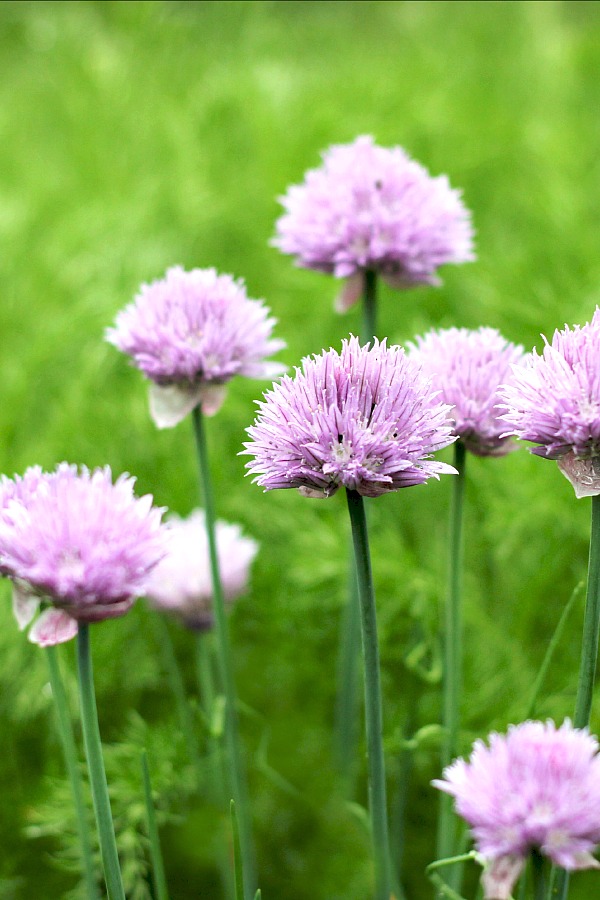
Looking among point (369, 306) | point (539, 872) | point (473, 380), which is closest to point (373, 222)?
point (369, 306)

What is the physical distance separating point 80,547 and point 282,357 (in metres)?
0.72

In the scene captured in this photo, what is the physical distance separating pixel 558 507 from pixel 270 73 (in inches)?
38.0

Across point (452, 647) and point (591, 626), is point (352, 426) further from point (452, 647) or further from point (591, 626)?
point (452, 647)

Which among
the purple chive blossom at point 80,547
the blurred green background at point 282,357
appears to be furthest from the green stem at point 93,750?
the blurred green background at point 282,357

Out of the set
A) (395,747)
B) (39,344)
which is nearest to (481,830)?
(395,747)

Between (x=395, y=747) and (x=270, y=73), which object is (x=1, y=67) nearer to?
(x=270, y=73)

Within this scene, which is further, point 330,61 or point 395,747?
point 330,61

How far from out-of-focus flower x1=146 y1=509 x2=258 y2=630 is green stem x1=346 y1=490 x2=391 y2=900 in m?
0.29

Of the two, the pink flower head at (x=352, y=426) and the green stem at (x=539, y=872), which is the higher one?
the pink flower head at (x=352, y=426)

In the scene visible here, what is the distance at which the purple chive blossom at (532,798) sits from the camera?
32 centimetres

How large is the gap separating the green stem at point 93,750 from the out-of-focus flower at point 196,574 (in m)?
0.31

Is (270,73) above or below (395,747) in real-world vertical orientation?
above

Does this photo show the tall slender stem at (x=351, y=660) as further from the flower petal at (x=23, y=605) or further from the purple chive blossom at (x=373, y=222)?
the flower petal at (x=23, y=605)

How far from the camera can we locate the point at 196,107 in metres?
1.65
